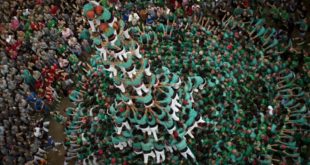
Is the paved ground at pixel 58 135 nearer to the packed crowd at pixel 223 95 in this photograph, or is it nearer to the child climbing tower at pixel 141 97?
the packed crowd at pixel 223 95

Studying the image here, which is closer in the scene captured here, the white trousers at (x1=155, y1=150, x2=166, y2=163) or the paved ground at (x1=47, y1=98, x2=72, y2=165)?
the white trousers at (x1=155, y1=150, x2=166, y2=163)

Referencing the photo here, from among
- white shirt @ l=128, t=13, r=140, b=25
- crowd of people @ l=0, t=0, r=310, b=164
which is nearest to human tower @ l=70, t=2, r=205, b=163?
crowd of people @ l=0, t=0, r=310, b=164

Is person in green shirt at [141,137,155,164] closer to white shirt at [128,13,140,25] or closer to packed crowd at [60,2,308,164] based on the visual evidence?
packed crowd at [60,2,308,164]

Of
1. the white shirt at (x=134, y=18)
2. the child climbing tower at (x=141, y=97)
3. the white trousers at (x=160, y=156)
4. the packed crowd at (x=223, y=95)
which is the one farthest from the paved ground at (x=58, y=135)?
the white shirt at (x=134, y=18)

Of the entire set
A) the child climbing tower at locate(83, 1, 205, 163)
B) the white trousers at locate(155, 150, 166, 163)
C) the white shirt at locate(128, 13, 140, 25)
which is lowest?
the white trousers at locate(155, 150, 166, 163)

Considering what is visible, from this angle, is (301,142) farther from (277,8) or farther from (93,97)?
(93,97)

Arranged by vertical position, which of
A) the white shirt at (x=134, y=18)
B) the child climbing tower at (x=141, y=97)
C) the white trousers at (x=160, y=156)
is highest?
the white shirt at (x=134, y=18)
